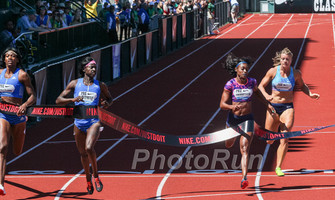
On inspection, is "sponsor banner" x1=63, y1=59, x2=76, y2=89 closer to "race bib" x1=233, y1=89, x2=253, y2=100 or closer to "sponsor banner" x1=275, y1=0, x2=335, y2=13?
"race bib" x1=233, y1=89, x2=253, y2=100

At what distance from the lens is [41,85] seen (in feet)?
61.8

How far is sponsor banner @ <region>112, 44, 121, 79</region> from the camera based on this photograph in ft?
85.3

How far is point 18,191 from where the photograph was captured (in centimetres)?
1205

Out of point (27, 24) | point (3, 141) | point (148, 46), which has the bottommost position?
point (148, 46)

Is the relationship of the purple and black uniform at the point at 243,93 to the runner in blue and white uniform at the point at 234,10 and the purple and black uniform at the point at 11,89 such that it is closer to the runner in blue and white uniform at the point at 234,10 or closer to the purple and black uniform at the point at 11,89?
the purple and black uniform at the point at 11,89

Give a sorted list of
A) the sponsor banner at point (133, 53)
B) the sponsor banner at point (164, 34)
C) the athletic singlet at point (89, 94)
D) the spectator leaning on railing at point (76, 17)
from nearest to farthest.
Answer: the athletic singlet at point (89, 94)
the sponsor banner at point (133, 53)
the spectator leaning on railing at point (76, 17)
the sponsor banner at point (164, 34)

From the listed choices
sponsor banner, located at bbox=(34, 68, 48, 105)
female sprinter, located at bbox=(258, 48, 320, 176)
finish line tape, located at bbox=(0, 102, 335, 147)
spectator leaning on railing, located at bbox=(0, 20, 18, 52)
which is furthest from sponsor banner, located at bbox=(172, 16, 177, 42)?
finish line tape, located at bbox=(0, 102, 335, 147)

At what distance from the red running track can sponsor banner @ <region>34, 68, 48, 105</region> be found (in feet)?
2.33

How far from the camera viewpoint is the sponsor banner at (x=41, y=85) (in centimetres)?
1848

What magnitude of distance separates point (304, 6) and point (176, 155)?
47314mm

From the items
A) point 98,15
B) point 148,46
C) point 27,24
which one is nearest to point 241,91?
point 27,24

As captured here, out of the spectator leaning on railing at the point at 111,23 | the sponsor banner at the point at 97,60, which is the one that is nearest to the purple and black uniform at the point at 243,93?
the sponsor banner at the point at 97,60

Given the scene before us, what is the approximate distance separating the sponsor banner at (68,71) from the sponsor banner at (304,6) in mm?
40854

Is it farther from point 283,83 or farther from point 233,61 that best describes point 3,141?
point 283,83
